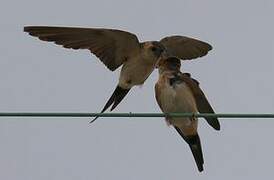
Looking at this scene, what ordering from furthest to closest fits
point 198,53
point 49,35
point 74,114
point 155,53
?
1. point 198,53
2. point 155,53
3. point 49,35
4. point 74,114

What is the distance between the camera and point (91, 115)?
13.2 feet

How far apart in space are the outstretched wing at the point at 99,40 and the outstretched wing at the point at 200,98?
20.9 inches

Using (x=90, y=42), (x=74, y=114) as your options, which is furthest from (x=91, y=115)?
(x=90, y=42)

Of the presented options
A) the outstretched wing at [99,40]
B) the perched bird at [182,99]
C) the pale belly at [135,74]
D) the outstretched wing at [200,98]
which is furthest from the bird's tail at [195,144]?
the outstretched wing at [99,40]

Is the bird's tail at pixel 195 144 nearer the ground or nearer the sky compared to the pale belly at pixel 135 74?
nearer the ground

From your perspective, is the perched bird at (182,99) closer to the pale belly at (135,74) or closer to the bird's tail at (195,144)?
the bird's tail at (195,144)

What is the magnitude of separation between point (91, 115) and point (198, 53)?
2757 mm

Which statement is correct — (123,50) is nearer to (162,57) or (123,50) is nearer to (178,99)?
(162,57)

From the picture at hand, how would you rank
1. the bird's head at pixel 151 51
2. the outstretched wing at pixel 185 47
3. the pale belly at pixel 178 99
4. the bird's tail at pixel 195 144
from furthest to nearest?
the outstretched wing at pixel 185 47
the bird's head at pixel 151 51
the bird's tail at pixel 195 144
the pale belly at pixel 178 99

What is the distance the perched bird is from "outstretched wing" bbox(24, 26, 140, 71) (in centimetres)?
34

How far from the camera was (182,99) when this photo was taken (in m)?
5.79

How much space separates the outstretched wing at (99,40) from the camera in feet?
18.4

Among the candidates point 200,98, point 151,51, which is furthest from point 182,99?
point 151,51

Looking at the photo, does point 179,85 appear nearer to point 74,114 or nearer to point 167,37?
point 167,37
